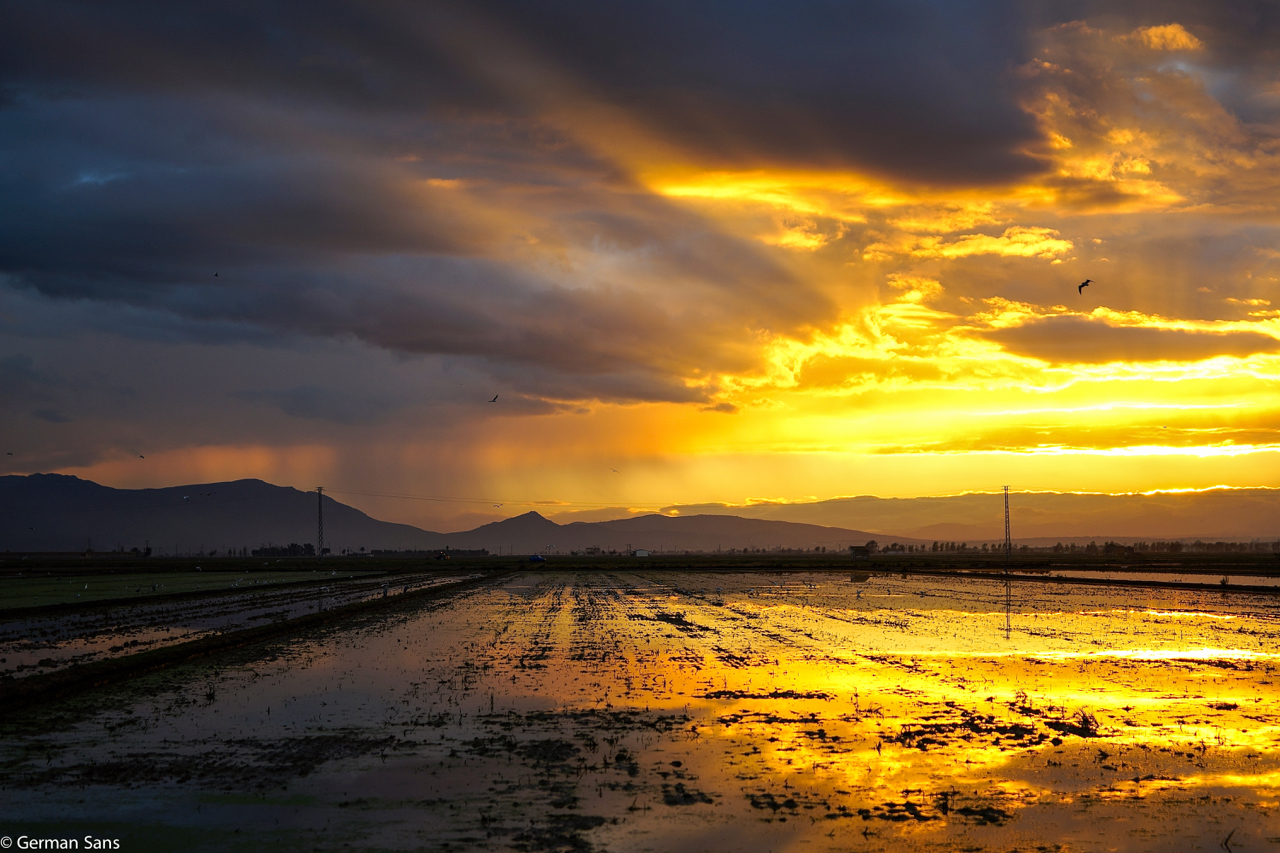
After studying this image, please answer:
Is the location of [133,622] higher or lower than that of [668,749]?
lower

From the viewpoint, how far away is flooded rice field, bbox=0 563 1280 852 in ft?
41.2

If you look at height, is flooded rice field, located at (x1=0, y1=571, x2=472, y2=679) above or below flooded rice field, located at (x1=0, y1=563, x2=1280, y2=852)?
below

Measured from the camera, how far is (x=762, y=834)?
12164mm

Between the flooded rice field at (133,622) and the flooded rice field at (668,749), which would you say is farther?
the flooded rice field at (133,622)

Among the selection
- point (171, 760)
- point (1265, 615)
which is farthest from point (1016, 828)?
point (1265, 615)

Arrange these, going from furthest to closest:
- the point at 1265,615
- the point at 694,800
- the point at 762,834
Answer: the point at 1265,615 < the point at 694,800 < the point at 762,834

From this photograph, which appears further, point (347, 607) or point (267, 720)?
point (347, 607)

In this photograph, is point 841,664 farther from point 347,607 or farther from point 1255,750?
point 347,607

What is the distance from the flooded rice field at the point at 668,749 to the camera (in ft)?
41.2

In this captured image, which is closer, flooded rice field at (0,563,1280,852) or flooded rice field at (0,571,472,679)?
flooded rice field at (0,563,1280,852)

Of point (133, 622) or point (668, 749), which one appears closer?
point (668, 749)

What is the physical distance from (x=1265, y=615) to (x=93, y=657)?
53242mm

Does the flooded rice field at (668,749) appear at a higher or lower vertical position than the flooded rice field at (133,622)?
higher

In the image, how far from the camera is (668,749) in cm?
1695
